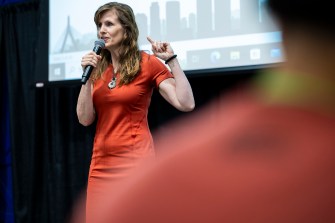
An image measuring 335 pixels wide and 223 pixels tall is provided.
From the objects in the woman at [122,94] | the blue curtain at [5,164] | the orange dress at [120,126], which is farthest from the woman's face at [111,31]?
the blue curtain at [5,164]

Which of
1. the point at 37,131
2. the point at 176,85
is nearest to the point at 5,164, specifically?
the point at 37,131

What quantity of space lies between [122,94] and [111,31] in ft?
0.87

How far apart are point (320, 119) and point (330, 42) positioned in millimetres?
83

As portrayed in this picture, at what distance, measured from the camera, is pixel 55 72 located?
8.82ft

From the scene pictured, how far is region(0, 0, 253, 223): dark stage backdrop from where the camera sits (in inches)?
112

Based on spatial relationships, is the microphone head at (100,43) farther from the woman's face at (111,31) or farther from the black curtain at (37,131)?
the black curtain at (37,131)

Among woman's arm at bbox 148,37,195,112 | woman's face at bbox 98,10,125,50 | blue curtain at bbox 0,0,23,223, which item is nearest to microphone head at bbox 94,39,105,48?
woman's face at bbox 98,10,125,50

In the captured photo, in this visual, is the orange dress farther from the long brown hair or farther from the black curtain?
the black curtain

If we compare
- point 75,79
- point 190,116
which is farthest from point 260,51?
point 75,79

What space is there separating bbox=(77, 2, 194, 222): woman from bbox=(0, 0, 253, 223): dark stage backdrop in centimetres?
108

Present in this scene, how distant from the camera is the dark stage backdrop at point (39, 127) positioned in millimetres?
2834

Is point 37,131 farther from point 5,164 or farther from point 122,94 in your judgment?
point 122,94

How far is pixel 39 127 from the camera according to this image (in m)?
3.03

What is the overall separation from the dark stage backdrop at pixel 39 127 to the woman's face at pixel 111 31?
3.51ft
